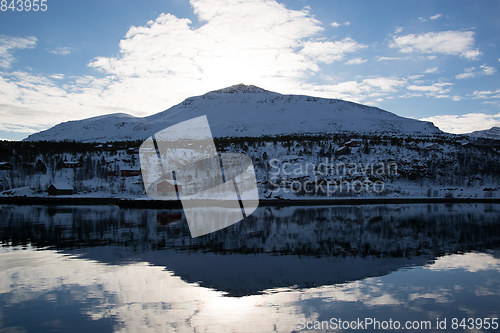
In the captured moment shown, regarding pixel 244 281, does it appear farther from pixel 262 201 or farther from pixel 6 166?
pixel 6 166

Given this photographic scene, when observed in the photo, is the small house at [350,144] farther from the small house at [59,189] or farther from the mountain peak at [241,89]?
the mountain peak at [241,89]

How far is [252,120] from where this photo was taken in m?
134

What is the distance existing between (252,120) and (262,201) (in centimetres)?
8610

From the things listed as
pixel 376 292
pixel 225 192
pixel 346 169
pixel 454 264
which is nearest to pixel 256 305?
pixel 376 292

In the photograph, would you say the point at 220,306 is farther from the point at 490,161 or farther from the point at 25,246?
the point at 490,161

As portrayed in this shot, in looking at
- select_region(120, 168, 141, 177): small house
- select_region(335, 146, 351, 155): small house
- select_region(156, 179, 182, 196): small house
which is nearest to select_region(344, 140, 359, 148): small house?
select_region(335, 146, 351, 155): small house

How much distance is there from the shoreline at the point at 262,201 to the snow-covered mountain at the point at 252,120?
62.3m

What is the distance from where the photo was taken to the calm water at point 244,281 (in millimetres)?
8719

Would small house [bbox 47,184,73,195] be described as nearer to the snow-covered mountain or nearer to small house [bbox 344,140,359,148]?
small house [bbox 344,140,359,148]

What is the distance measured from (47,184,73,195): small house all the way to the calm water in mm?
44675

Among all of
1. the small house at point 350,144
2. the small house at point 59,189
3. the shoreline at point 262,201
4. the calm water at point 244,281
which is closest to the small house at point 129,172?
the small house at point 59,189

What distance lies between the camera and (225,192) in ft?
189

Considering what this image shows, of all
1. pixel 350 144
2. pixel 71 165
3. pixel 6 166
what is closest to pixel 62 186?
pixel 71 165

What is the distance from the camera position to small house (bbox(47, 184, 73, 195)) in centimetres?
6206
